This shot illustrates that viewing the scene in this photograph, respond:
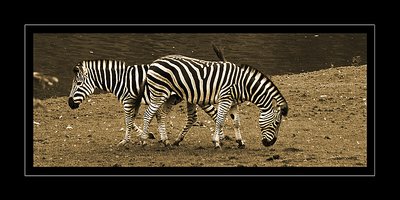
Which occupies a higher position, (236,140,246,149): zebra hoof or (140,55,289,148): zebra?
(140,55,289,148): zebra

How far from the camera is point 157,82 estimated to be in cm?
1017

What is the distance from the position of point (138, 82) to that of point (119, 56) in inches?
60.9

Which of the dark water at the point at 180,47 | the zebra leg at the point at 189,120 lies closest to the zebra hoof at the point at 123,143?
the zebra leg at the point at 189,120

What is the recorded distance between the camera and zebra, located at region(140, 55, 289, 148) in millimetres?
10125

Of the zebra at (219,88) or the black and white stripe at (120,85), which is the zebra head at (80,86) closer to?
the black and white stripe at (120,85)

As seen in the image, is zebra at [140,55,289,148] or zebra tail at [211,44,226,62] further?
zebra tail at [211,44,226,62]

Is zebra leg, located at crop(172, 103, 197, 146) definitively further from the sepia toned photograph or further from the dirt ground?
the dirt ground

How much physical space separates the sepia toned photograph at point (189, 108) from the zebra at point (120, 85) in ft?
0.04

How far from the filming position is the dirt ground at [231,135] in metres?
9.86

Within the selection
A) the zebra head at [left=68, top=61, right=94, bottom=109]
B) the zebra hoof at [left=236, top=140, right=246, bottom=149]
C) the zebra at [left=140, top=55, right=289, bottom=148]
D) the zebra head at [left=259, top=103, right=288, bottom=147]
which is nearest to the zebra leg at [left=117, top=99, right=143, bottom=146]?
the zebra at [left=140, top=55, right=289, bottom=148]

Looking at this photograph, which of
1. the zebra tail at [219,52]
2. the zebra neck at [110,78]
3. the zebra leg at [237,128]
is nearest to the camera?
the zebra leg at [237,128]

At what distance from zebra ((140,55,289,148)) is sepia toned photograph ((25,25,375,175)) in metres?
0.01

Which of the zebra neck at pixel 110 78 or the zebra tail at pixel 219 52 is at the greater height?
the zebra tail at pixel 219 52

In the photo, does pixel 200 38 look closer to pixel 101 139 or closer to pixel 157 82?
pixel 157 82
